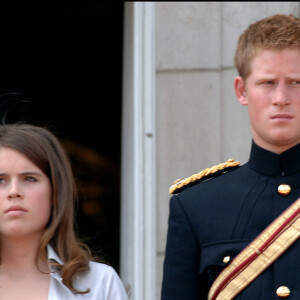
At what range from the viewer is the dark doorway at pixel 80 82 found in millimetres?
6699

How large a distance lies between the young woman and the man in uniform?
13.0 inches

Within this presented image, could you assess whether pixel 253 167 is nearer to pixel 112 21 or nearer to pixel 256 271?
pixel 256 271

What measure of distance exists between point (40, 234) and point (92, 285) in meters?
0.29

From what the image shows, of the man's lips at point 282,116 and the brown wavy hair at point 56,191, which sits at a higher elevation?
the man's lips at point 282,116

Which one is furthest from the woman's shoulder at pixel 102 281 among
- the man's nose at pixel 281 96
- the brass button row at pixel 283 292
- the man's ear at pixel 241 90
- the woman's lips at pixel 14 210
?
the man's nose at pixel 281 96

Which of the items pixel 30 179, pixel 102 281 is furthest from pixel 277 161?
pixel 30 179

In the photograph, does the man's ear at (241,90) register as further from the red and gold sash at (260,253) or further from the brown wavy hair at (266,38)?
the red and gold sash at (260,253)

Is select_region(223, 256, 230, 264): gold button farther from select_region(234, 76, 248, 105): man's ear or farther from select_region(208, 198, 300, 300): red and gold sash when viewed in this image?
select_region(234, 76, 248, 105): man's ear

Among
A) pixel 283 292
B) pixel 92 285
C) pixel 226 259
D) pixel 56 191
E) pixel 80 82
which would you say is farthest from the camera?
pixel 80 82

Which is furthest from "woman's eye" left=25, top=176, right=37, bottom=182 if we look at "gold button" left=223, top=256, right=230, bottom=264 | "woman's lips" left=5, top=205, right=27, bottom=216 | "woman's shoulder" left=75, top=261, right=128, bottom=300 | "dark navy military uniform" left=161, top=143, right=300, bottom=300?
"gold button" left=223, top=256, right=230, bottom=264

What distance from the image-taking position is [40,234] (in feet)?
13.4

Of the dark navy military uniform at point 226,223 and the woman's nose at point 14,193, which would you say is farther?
the woman's nose at point 14,193

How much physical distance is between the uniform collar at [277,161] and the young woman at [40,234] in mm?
732

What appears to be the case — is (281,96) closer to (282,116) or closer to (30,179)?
(282,116)
